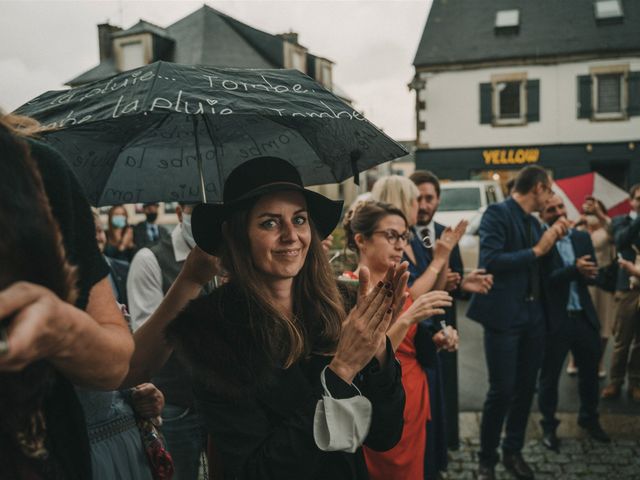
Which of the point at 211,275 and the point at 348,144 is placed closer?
the point at 211,275

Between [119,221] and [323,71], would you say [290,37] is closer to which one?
[323,71]

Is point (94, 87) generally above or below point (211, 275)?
above

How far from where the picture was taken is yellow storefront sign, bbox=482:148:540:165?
23.0m

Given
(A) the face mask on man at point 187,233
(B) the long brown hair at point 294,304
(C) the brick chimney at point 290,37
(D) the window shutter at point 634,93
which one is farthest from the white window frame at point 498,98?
(B) the long brown hair at point 294,304

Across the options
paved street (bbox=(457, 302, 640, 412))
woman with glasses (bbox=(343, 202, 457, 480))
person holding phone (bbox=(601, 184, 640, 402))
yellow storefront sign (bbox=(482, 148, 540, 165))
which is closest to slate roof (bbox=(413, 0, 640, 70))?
yellow storefront sign (bbox=(482, 148, 540, 165))

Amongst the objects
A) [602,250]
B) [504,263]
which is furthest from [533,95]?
[504,263]

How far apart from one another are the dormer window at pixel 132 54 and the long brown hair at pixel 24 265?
28.3 metres

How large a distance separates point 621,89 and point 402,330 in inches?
959

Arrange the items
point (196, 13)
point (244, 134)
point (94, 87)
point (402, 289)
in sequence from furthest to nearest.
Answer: point (196, 13) < point (244, 134) < point (94, 87) < point (402, 289)

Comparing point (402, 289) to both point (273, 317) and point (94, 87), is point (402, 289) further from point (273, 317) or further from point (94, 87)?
point (94, 87)

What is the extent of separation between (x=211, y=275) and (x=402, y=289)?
825 millimetres

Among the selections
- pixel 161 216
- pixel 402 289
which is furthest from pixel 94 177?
pixel 161 216

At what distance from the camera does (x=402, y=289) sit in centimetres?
170

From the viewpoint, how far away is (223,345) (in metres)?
1.79
